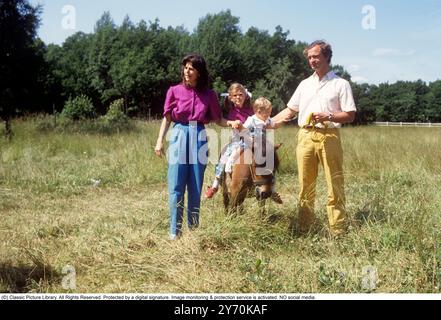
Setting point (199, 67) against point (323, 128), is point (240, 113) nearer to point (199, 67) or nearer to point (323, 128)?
point (199, 67)

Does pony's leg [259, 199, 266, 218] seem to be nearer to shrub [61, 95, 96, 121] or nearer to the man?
the man

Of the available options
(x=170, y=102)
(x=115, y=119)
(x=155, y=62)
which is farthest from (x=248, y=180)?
(x=155, y=62)

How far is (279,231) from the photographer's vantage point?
3418 mm

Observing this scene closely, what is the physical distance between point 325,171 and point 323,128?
1.25 feet

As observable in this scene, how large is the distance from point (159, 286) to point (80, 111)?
49.1ft

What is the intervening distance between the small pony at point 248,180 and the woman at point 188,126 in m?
0.30

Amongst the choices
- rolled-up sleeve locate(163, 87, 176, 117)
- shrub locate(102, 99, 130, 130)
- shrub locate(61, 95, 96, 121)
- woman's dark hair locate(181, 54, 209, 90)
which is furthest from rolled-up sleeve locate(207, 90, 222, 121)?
shrub locate(61, 95, 96, 121)

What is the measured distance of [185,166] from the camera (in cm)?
343

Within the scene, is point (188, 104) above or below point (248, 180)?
above

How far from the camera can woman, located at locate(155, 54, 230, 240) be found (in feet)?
11.0

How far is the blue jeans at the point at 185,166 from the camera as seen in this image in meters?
3.37

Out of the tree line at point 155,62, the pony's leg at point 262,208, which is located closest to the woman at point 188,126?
the pony's leg at point 262,208

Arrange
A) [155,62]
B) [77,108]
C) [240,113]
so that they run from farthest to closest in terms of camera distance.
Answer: [155,62], [77,108], [240,113]

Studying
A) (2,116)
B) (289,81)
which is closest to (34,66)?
(2,116)
